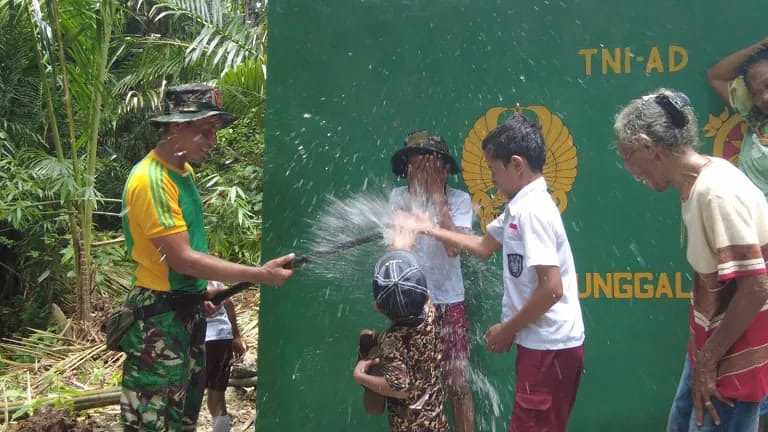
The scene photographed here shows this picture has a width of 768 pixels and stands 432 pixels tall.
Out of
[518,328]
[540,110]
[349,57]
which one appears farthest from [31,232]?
[518,328]

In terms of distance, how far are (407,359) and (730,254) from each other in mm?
1307

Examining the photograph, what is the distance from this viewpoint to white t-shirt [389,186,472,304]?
4117mm

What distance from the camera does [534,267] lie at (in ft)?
9.79

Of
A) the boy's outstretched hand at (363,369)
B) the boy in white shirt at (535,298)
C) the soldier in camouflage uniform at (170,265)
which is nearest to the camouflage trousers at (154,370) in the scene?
the soldier in camouflage uniform at (170,265)

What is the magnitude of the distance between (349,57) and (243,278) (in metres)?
1.53

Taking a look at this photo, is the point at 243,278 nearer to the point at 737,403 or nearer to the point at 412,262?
the point at 412,262

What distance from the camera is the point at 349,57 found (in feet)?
14.6

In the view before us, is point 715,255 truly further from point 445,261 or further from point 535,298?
point 445,261

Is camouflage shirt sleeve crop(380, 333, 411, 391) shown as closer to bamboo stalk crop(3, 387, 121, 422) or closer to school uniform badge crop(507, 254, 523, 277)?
school uniform badge crop(507, 254, 523, 277)

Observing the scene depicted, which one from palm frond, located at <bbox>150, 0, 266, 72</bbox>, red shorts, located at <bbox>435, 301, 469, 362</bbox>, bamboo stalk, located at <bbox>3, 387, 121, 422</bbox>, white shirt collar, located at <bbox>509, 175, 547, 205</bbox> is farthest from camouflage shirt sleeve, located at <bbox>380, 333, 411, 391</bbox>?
palm frond, located at <bbox>150, 0, 266, 72</bbox>

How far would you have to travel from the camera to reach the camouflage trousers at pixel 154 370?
3592mm

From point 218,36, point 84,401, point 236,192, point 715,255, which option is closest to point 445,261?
point 715,255

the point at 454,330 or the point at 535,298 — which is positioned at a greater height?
the point at 535,298

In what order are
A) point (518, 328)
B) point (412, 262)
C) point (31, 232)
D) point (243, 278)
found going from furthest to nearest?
point (31, 232)
point (243, 278)
point (412, 262)
point (518, 328)
